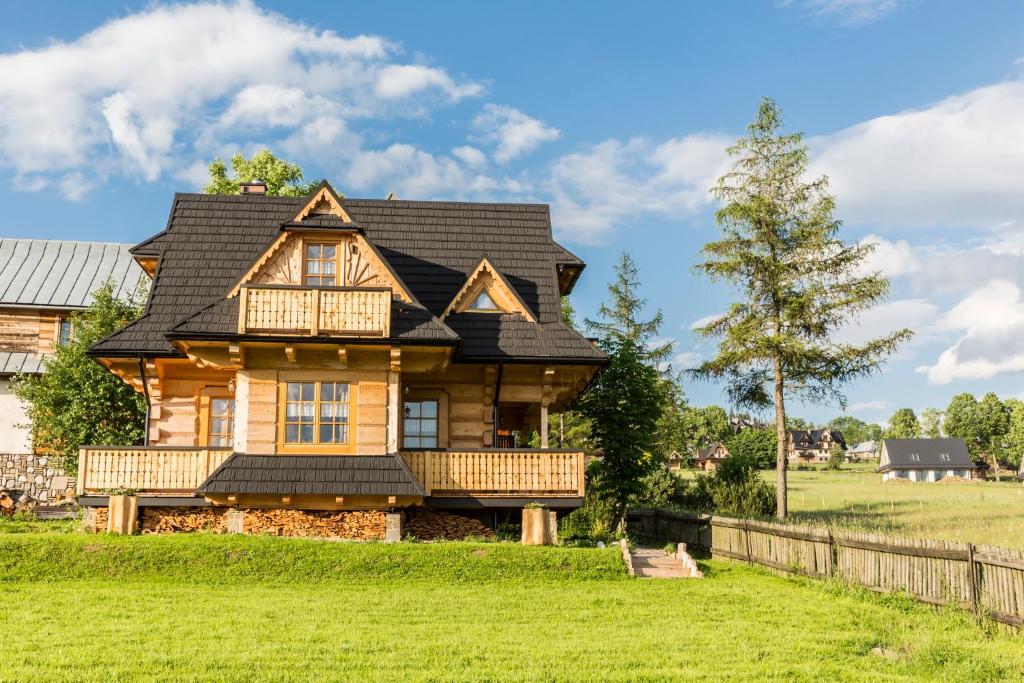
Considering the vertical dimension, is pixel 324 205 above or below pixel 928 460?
above

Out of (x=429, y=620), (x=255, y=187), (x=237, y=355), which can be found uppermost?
(x=255, y=187)

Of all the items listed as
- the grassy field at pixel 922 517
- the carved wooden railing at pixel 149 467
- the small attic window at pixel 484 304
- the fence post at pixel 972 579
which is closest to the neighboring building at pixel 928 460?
the grassy field at pixel 922 517

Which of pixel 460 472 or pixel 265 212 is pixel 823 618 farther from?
pixel 265 212

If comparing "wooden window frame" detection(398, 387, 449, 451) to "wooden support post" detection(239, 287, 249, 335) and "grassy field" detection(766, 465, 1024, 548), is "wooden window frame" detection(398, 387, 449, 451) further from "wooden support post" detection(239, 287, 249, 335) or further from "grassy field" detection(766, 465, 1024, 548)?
"grassy field" detection(766, 465, 1024, 548)

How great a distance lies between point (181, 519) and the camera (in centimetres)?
1916

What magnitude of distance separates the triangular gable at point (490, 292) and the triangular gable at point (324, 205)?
3384mm

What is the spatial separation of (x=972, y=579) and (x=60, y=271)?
111 ft

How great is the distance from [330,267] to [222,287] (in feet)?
10.8

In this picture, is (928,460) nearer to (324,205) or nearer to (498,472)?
(498,472)

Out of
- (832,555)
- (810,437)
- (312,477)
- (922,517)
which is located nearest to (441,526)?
(312,477)

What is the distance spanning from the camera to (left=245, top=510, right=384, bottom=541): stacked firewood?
18781 mm

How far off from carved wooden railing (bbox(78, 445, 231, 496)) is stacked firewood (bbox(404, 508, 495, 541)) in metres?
4.41

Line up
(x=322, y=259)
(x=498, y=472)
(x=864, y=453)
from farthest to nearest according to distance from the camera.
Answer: (x=864, y=453) → (x=322, y=259) → (x=498, y=472)

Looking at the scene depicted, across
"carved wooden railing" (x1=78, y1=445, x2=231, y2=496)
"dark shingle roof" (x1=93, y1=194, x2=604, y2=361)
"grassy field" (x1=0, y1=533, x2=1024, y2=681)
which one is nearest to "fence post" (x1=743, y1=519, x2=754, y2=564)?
"grassy field" (x1=0, y1=533, x2=1024, y2=681)
